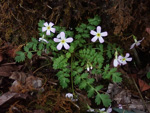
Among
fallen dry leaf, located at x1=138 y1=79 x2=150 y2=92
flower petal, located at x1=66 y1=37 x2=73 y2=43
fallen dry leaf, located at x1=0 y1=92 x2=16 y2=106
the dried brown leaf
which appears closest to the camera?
fallen dry leaf, located at x1=0 y1=92 x2=16 y2=106

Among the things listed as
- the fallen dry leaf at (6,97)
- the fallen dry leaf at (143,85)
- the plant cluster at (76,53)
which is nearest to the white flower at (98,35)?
the plant cluster at (76,53)

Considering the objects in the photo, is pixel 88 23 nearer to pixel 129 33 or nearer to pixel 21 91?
pixel 129 33

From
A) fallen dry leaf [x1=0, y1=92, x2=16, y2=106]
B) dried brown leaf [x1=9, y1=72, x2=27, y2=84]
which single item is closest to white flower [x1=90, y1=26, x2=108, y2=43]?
dried brown leaf [x1=9, y1=72, x2=27, y2=84]

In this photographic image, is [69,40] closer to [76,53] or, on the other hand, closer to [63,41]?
[63,41]

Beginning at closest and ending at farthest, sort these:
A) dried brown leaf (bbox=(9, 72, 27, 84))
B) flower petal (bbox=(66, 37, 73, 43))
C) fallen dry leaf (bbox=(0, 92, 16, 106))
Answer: fallen dry leaf (bbox=(0, 92, 16, 106)), dried brown leaf (bbox=(9, 72, 27, 84)), flower petal (bbox=(66, 37, 73, 43))

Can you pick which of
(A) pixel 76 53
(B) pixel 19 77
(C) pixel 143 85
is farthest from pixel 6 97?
(C) pixel 143 85

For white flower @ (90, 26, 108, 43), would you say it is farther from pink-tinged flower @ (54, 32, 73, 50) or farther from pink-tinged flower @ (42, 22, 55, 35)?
pink-tinged flower @ (42, 22, 55, 35)

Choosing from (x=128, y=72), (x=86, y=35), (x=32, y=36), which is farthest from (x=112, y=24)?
(x=32, y=36)

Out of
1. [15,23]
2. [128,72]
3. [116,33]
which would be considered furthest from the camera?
[128,72]
